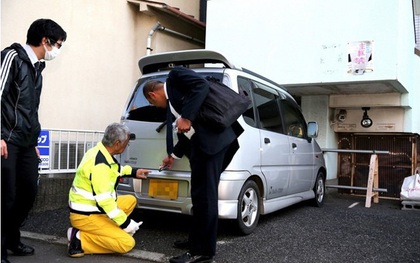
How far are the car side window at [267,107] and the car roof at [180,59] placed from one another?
21.9 inches

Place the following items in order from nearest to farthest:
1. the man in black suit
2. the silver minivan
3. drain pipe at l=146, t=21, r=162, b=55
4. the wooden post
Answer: the man in black suit, the silver minivan, the wooden post, drain pipe at l=146, t=21, r=162, b=55

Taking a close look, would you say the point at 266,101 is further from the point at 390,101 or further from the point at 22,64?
the point at 390,101

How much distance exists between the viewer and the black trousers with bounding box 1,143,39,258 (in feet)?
9.80

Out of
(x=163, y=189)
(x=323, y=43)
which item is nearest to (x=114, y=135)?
(x=163, y=189)

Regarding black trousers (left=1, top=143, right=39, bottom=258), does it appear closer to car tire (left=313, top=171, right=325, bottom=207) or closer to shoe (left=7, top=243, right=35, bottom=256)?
shoe (left=7, top=243, right=35, bottom=256)

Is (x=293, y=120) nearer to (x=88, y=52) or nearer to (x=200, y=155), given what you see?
(x=200, y=155)

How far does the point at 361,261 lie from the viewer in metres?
3.47

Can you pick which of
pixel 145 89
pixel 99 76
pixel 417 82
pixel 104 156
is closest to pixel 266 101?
pixel 145 89

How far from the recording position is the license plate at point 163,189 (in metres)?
3.90

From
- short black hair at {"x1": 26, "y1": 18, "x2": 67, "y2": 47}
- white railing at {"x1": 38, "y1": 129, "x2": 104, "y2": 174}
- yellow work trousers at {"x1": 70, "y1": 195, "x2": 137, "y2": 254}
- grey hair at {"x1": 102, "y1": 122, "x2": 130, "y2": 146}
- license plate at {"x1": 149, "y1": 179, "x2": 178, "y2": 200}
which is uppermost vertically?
short black hair at {"x1": 26, "y1": 18, "x2": 67, "y2": 47}

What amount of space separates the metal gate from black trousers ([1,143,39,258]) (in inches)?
258

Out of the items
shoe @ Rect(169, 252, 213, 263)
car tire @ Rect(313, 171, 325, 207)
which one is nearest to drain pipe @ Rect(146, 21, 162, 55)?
car tire @ Rect(313, 171, 325, 207)

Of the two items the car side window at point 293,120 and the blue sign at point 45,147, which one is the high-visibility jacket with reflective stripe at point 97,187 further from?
the car side window at point 293,120

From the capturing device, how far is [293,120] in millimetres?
5449
